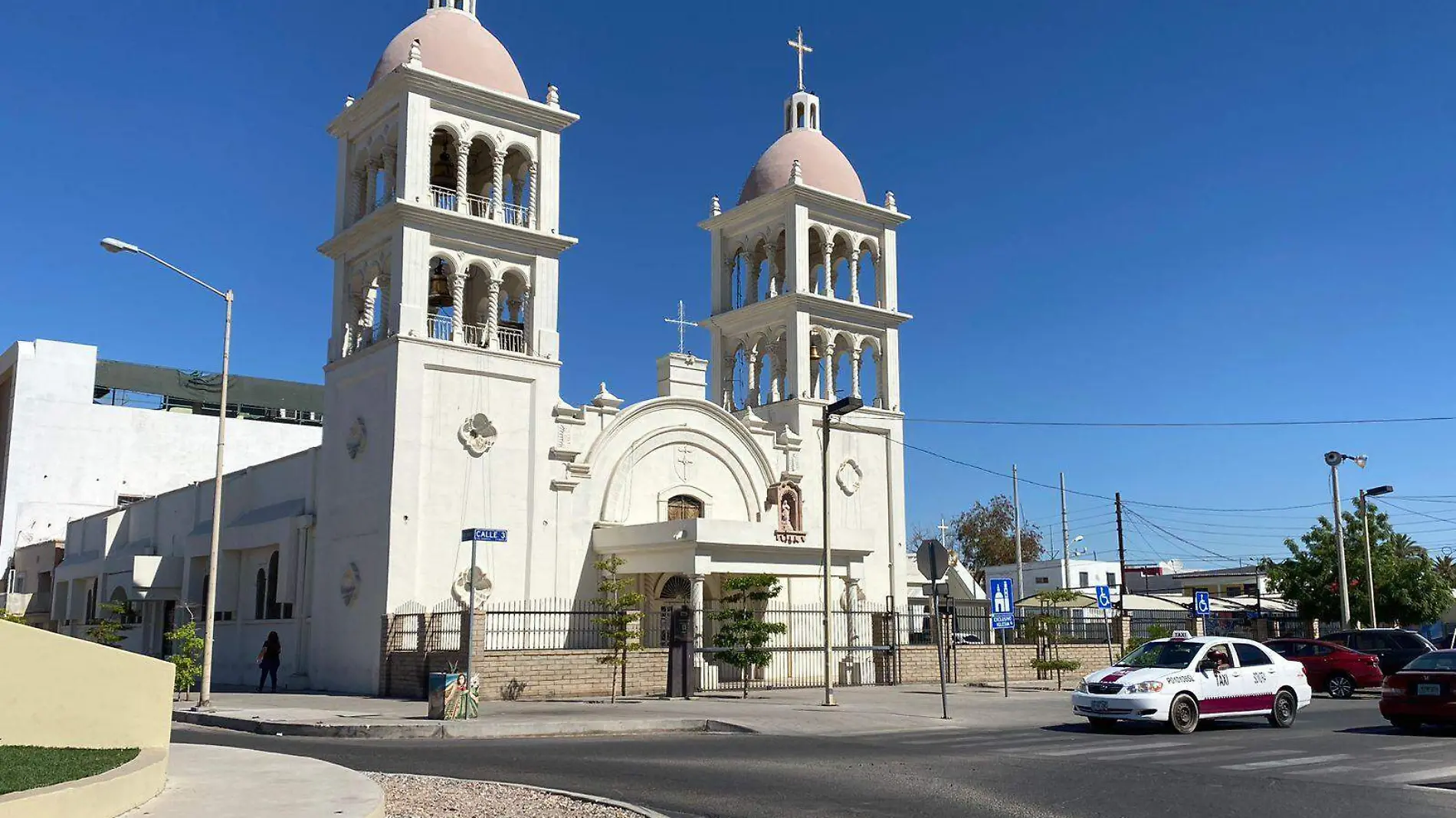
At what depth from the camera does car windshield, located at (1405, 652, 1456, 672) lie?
19.3 m

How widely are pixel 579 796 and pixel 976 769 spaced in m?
5.01

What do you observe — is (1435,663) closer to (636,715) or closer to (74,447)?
(636,715)

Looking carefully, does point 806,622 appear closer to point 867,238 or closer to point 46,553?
point 867,238

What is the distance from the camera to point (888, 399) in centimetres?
4184

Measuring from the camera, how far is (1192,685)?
19.2 m

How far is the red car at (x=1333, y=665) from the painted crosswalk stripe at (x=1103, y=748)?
1290cm

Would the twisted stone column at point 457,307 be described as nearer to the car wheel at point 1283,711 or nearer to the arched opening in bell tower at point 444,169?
the arched opening in bell tower at point 444,169

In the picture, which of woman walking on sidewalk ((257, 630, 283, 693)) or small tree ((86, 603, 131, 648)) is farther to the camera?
small tree ((86, 603, 131, 648))

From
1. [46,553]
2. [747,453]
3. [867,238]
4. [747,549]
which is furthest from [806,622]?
[46,553]

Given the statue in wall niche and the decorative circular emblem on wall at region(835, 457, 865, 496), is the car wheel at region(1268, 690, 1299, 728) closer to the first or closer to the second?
the statue in wall niche

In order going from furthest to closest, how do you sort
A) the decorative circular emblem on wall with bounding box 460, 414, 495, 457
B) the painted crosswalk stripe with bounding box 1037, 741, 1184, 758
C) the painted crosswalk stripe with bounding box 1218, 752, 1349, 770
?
the decorative circular emblem on wall with bounding box 460, 414, 495, 457 → the painted crosswalk stripe with bounding box 1037, 741, 1184, 758 → the painted crosswalk stripe with bounding box 1218, 752, 1349, 770

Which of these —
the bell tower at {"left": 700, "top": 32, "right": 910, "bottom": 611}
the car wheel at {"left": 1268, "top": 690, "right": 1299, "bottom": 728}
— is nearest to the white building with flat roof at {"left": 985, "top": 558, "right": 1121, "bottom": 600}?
the bell tower at {"left": 700, "top": 32, "right": 910, "bottom": 611}

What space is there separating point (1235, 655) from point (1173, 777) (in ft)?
25.3

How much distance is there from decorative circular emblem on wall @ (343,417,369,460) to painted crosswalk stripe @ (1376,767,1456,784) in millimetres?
24865
